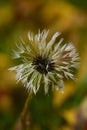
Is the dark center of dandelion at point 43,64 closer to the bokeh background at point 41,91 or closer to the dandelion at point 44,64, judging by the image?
the dandelion at point 44,64

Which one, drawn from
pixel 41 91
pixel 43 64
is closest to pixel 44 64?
pixel 43 64

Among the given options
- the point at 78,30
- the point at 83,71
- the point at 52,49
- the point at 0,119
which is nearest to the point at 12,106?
the point at 0,119

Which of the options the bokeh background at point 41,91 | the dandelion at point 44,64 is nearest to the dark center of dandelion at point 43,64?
the dandelion at point 44,64

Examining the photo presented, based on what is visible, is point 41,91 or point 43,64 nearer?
point 43,64

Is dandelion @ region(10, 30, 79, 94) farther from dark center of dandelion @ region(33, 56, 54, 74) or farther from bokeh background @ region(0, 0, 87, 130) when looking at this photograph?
bokeh background @ region(0, 0, 87, 130)

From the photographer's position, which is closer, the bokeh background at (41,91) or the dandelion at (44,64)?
the dandelion at (44,64)

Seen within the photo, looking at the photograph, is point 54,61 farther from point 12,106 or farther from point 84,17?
point 84,17

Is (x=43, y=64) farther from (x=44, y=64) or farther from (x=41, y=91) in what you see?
(x=41, y=91)
